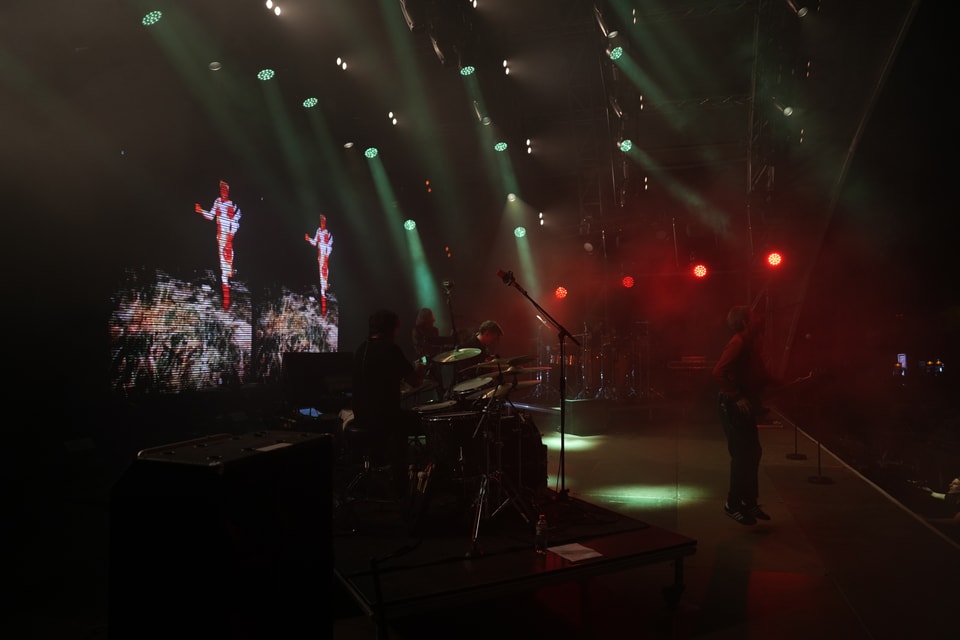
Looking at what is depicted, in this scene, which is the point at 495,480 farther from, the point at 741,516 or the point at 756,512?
the point at 756,512

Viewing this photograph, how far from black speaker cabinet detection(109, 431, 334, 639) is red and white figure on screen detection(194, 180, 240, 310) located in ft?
22.5

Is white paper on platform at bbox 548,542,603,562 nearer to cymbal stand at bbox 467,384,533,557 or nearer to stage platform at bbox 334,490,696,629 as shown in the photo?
stage platform at bbox 334,490,696,629

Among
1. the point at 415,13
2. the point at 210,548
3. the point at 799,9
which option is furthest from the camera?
the point at 799,9

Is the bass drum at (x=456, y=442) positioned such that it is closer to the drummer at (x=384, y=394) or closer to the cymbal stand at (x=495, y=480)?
the cymbal stand at (x=495, y=480)

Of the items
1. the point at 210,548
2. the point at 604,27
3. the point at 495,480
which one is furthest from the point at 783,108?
the point at 210,548

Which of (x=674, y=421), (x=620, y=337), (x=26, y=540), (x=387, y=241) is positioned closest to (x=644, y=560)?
(x=26, y=540)

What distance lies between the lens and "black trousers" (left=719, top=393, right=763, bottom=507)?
4.89 metres

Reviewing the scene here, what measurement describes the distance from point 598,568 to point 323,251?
8.77 metres

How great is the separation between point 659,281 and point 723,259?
1812mm

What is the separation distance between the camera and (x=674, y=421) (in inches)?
442

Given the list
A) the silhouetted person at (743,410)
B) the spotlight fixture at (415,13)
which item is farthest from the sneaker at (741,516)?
the spotlight fixture at (415,13)

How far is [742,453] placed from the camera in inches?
194

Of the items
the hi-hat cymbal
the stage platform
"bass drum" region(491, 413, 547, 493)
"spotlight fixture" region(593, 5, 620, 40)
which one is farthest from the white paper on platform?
"spotlight fixture" region(593, 5, 620, 40)

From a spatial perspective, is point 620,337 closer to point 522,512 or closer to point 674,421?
point 674,421
